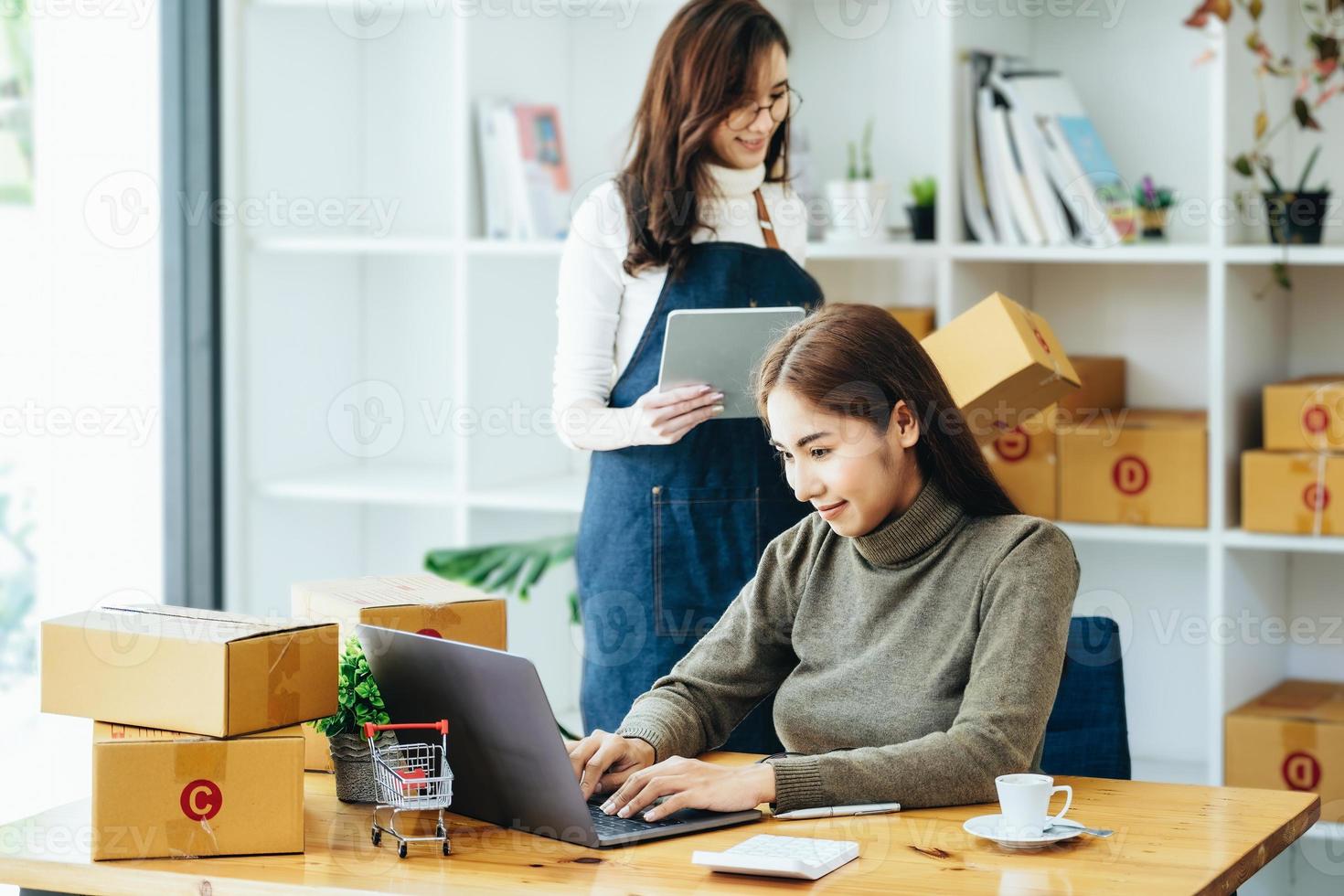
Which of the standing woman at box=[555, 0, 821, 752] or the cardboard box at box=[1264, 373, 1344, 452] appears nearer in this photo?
the standing woman at box=[555, 0, 821, 752]

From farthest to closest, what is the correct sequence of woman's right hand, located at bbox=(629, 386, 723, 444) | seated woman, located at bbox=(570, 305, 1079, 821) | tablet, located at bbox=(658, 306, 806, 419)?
1. woman's right hand, located at bbox=(629, 386, 723, 444)
2. tablet, located at bbox=(658, 306, 806, 419)
3. seated woman, located at bbox=(570, 305, 1079, 821)

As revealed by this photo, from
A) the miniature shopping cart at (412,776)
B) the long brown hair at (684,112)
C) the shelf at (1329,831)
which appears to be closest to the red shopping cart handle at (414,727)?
the miniature shopping cart at (412,776)

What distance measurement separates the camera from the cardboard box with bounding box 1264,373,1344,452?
111 inches

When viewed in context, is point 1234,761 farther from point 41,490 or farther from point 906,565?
point 41,490

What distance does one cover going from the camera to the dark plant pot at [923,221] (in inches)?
122

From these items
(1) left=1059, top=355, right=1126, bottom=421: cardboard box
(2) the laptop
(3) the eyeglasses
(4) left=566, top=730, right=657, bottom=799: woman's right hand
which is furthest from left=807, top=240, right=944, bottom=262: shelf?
(2) the laptop

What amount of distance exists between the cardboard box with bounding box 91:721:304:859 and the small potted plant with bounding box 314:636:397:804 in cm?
15

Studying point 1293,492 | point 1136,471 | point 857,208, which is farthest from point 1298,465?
point 857,208

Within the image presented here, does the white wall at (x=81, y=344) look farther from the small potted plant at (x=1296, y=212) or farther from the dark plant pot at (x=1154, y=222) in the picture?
the small potted plant at (x=1296, y=212)

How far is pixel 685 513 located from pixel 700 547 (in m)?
0.06

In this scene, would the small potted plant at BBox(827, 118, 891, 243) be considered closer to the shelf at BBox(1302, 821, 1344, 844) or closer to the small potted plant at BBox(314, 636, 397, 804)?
the shelf at BBox(1302, 821, 1344, 844)

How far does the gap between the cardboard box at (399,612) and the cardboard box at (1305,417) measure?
5.32 ft

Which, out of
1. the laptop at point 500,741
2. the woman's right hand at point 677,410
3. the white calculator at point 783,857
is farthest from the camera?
the woman's right hand at point 677,410

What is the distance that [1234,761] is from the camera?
2934 mm
